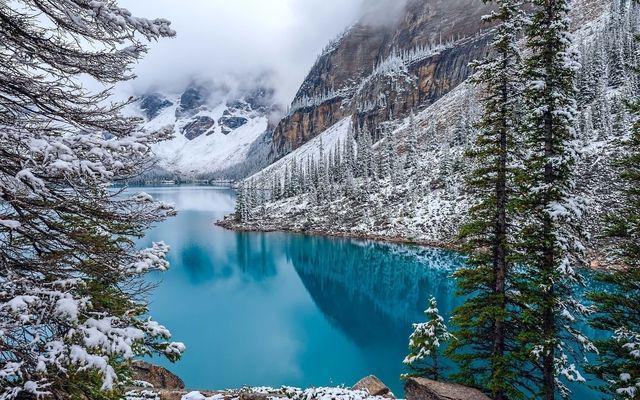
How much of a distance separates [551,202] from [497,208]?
2160 mm

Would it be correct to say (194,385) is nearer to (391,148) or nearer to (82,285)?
(82,285)

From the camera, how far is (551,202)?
436 inches

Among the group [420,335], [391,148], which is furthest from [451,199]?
[420,335]

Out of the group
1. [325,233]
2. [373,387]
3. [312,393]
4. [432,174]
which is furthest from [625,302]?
[432,174]

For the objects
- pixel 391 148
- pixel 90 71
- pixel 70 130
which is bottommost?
pixel 70 130

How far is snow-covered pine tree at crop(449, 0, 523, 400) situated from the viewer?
40.9 feet

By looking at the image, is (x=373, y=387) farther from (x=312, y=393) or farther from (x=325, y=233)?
(x=325, y=233)

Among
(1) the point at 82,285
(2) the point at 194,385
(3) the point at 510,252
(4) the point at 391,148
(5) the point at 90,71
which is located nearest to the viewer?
(1) the point at 82,285

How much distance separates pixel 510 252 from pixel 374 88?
189m

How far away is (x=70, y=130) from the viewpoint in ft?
16.8

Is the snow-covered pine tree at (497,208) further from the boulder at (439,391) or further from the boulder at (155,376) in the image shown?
the boulder at (155,376)

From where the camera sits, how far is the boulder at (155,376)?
1522 cm

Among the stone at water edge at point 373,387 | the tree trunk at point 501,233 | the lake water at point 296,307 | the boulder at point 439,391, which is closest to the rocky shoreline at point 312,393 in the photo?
the boulder at point 439,391

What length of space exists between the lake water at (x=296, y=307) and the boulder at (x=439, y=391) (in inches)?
392
